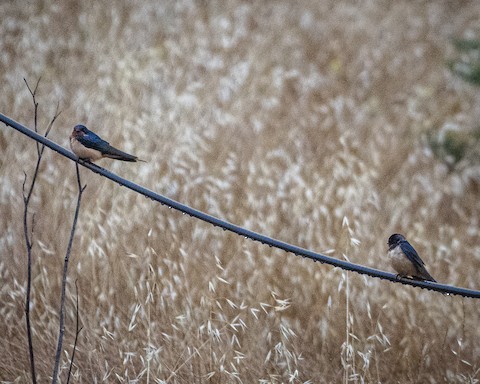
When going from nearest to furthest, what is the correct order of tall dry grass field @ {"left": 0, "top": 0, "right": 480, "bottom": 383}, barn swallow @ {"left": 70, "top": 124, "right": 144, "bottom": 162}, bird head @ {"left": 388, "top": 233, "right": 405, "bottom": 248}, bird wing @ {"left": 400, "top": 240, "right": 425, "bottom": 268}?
barn swallow @ {"left": 70, "top": 124, "right": 144, "bottom": 162}
bird wing @ {"left": 400, "top": 240, "right": 425, "bottom": 268}
bird head @ {"left": 388, "top": 233, "right": 405, "bottom": 248}
tall dry grass field @ {"left": 0, "top": 0, "right": 480, "bottom": 383}

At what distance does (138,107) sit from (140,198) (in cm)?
123

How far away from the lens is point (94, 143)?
2535 millimetres

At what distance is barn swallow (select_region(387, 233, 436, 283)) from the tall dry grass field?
332 millimetres

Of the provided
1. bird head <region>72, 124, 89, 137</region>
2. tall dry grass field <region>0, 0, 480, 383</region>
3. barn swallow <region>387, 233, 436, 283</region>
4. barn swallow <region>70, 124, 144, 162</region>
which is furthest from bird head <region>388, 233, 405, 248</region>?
bird head <region>72, 124, 89, 137</region>

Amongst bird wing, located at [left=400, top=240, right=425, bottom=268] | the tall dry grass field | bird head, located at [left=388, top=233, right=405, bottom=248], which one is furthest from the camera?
the tall dry grass field

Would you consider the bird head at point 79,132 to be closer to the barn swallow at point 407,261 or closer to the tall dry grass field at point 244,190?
the tall dry grass field at point 244,190

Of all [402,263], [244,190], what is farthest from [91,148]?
[244,190]

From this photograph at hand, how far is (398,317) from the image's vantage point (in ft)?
12.3

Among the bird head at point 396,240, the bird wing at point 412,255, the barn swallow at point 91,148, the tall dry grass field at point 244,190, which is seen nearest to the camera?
the barn swallow at point 91,148

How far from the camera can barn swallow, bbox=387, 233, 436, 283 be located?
8.80 ft

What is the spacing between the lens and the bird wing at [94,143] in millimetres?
2537

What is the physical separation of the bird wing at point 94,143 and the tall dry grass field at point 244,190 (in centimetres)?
73

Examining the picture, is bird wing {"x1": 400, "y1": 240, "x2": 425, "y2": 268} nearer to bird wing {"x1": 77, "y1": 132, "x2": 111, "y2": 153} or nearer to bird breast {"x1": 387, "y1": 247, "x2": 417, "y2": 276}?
bird breast {"x1": 387, "y1": 247, "x2": 417, "y2": 276}

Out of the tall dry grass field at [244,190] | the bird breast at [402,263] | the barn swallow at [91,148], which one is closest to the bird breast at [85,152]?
the barn swallow at [91,148]
